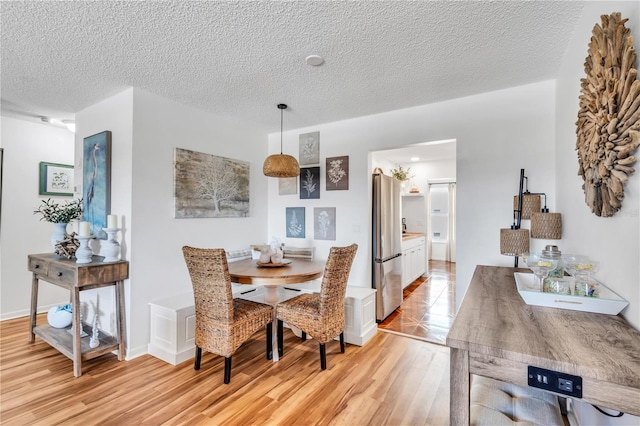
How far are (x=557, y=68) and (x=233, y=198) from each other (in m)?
3.45

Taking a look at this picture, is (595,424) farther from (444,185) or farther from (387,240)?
(444,185)

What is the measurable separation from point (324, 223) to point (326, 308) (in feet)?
5.13

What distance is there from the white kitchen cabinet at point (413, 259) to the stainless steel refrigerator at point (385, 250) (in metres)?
0.73

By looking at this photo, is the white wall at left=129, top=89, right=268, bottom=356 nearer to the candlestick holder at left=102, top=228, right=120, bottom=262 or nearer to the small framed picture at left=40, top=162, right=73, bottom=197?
the candlestick holder at left=102, top=228, right=120, bottom=262

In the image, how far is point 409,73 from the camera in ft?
A: 8.06

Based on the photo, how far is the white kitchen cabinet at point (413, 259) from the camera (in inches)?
185

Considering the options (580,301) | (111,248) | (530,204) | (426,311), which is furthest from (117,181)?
(426,311)

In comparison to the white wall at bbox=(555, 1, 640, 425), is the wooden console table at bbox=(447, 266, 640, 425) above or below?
below

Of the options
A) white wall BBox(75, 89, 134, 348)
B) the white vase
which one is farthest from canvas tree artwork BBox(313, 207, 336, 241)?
the white vase

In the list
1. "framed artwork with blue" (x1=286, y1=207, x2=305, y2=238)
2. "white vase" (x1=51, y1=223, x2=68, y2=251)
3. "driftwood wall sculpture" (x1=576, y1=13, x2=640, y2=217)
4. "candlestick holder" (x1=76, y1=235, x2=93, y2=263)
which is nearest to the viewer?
"driftwood wall sculpture" (x1=576, y1=13, x2=640, y2=217)

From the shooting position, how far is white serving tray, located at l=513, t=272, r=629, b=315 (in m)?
1.19

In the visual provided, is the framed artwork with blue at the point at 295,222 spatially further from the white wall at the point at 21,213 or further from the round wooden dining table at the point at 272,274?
the white wall at the point at 21,213

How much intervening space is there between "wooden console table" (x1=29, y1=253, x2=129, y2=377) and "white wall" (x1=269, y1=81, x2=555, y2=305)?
245 centimetres

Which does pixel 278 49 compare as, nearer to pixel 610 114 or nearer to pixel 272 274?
pixel 272 274
